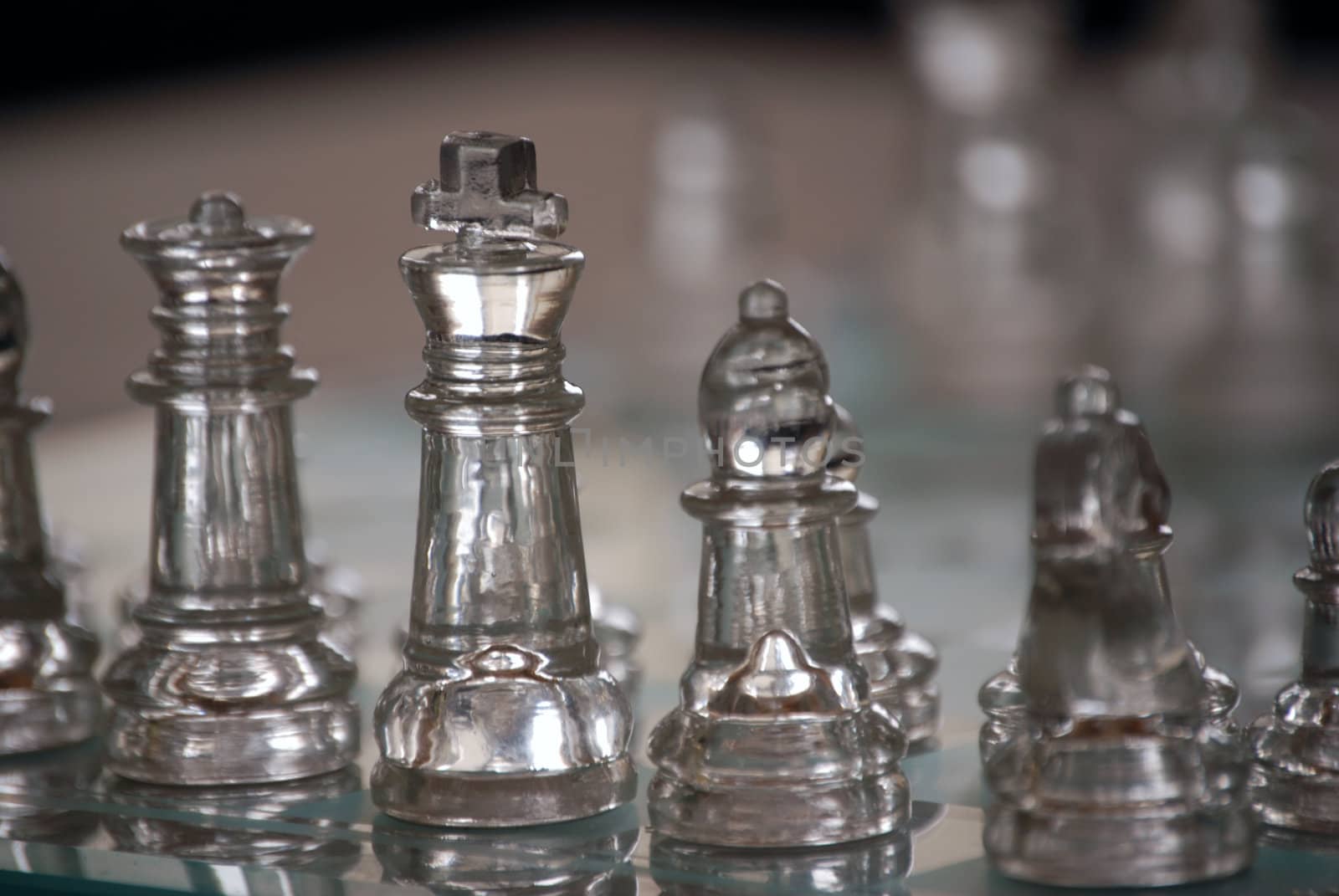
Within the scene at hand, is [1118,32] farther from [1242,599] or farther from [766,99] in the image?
[1242,599]

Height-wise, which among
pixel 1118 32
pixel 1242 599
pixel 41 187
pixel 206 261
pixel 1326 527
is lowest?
pixel 1242 599

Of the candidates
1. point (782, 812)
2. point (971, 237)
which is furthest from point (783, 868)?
point (971, 237)

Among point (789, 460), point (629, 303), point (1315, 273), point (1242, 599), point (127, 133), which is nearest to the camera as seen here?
point (789, 460)

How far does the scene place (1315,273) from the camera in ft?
11.4

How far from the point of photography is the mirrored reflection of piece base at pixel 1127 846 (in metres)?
0.87

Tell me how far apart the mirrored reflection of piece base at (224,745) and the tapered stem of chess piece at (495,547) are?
0.31ft

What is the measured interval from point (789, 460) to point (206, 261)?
32 cm

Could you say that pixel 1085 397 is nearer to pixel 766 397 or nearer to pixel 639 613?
pixel 766 397

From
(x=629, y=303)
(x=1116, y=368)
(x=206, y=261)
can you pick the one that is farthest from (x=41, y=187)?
(x=206, y=261)

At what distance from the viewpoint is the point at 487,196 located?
0.99m

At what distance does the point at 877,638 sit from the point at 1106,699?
303mm

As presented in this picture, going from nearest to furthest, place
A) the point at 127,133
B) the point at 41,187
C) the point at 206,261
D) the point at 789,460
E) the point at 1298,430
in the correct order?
the point at 789,460 → the point at 206,261 → the point at 1298,430 → the point at 41,187 → the point at 127,133

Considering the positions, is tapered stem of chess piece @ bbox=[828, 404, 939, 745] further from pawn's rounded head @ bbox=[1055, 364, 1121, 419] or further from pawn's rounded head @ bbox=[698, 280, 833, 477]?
pawn's rounded head @ bbox=[1055, 364, 1121, 419]

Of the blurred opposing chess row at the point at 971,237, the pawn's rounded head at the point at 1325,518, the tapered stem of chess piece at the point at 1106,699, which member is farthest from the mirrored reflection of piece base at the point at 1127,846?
the blurred opposing chess row at the point at 971,237
